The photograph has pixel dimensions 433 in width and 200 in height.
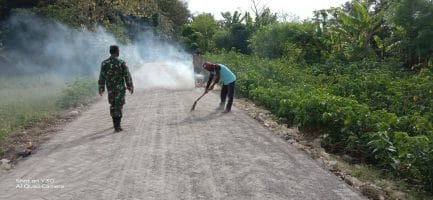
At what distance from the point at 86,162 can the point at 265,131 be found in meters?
3.66

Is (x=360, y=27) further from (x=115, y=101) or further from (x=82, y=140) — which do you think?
(x=82, y=140)

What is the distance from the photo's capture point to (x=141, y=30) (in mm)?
45469

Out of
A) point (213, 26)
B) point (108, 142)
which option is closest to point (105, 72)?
point (108, 142)

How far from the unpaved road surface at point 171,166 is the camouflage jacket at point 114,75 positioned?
941mm

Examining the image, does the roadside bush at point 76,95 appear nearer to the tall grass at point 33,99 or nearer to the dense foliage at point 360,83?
the tall grass at point 33,99

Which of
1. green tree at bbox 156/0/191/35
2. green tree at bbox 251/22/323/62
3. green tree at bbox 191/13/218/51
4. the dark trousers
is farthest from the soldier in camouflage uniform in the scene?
green tree at bbox 156/0/191/35

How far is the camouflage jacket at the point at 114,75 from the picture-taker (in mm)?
9156

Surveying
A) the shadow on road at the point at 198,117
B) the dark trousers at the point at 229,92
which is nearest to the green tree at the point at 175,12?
the dark trousers at the point at 229,92

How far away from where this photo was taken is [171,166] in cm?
649

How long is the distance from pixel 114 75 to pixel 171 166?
335 cm

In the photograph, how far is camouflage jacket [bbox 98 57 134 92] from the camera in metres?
9.16

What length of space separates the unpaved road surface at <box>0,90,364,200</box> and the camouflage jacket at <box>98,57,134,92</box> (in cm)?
94

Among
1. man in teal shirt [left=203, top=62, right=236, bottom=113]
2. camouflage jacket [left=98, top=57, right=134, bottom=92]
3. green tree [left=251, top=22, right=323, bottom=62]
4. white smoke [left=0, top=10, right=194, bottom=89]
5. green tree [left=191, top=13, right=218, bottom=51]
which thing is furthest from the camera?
green tree [left=191, top=13, right=218, bottom=51]

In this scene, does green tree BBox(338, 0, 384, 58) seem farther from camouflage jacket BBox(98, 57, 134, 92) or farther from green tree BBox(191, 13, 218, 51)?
green tree BBox(191, 13, 218, 51)
